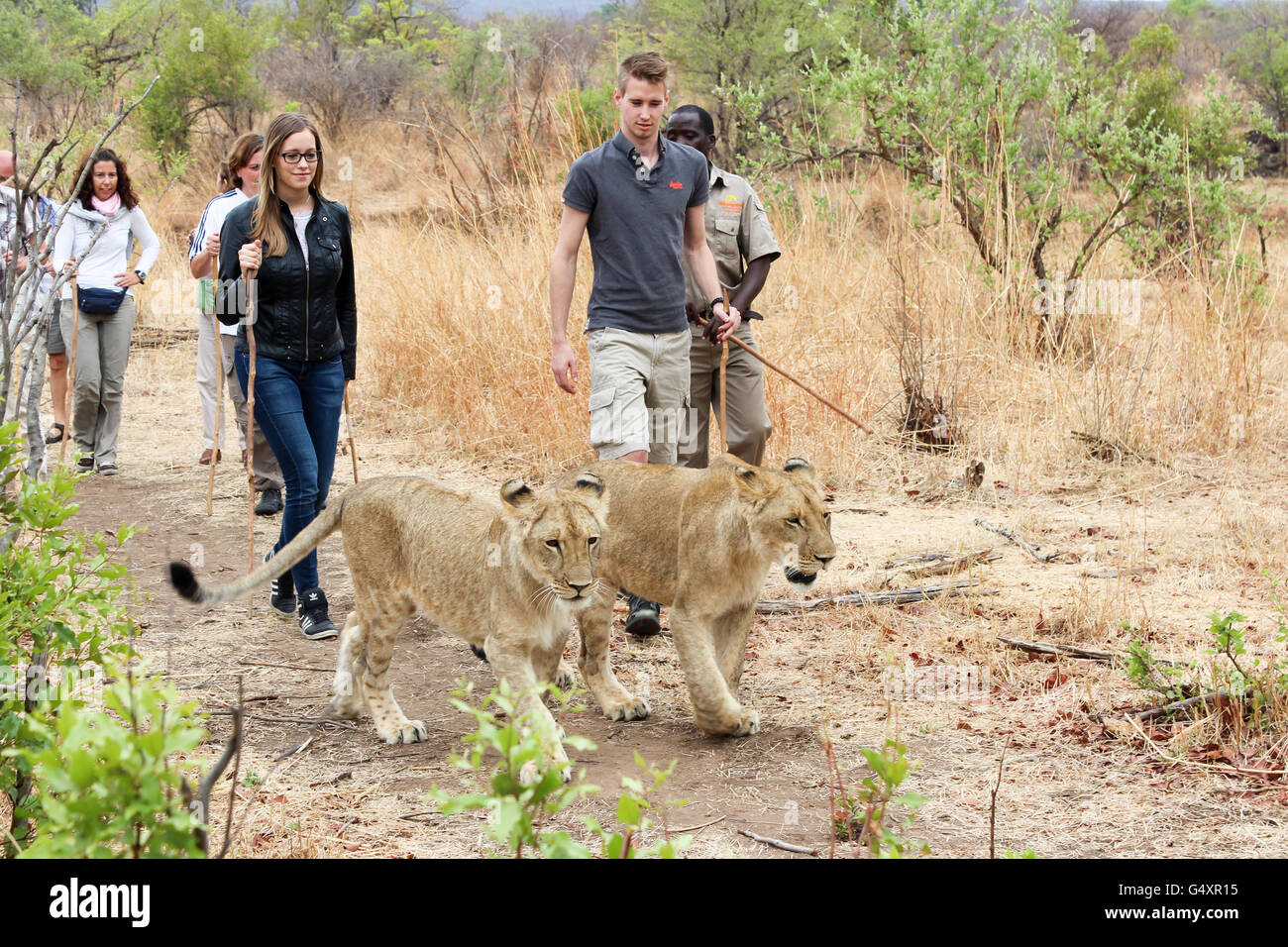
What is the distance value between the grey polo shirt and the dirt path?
1.39 meters

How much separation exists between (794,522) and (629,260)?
58.2 inches

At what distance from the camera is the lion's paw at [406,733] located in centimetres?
426

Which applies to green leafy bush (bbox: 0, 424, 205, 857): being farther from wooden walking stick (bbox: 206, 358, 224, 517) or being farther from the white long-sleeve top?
the white long-sleeve top

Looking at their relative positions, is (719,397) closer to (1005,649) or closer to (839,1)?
(1005,649)

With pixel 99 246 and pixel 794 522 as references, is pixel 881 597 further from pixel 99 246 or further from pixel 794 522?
pixel 99 246

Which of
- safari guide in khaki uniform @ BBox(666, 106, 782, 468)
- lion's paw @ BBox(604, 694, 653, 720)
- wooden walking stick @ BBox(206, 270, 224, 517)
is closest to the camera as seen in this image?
lion's paw @ BBox(604, 694, 653, 720)

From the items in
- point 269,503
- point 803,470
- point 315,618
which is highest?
point 803,470

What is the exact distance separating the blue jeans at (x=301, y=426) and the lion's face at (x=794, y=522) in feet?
6.70

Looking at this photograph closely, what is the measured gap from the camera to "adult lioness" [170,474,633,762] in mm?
3703

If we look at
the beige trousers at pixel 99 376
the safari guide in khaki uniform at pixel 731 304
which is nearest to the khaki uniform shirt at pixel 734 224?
the safari guide in khaki uniform at pixel 731 304

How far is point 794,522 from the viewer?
388 centimetres

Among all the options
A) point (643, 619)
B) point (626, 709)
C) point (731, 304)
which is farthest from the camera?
point (731, 304)

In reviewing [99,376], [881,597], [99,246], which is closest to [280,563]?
[881,597]

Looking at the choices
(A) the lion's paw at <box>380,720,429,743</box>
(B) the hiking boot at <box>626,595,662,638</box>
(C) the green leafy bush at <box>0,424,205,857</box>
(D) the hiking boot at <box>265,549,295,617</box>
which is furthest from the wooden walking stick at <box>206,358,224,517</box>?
(A) the lion's paw at <box>380,720,429,743</box>
